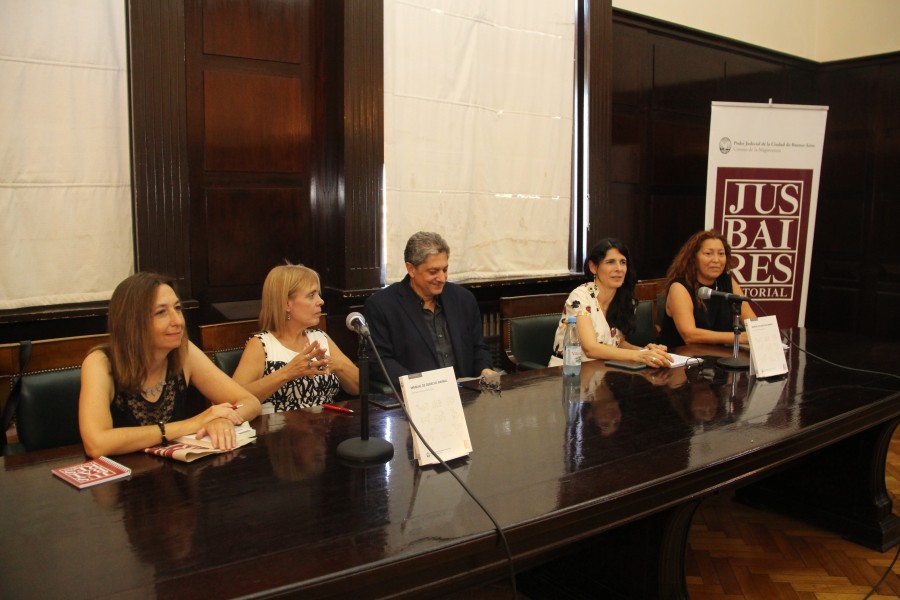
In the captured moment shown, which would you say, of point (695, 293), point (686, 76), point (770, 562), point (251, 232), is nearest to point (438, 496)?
point (770, 562)

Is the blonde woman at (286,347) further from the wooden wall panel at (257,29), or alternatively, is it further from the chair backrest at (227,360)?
the wooden wall panel at (257,29)

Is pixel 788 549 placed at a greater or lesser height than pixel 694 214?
lesser

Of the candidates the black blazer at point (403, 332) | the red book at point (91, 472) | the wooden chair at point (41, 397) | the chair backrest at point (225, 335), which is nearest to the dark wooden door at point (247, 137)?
the chair backrest at point (225, 335)

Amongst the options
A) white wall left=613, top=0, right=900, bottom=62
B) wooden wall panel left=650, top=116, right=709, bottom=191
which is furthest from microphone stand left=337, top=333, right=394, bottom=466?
white wall left=613, top=0, right=900, bottom=62

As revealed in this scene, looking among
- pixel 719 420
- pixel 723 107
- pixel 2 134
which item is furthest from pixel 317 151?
pixel 723 107

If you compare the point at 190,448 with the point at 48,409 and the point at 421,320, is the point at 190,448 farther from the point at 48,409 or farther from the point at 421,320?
the point at 421,320

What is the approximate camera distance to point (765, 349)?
285cm

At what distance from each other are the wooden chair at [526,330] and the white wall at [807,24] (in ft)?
10.8

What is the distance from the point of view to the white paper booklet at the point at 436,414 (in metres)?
1.80

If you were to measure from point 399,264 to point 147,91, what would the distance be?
156 cm

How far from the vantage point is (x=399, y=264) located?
4223 millimetres

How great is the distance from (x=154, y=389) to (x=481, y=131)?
9.84 feet

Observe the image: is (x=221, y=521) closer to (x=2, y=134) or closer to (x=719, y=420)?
(x=719, y=420)

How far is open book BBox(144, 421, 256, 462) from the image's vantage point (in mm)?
1795
